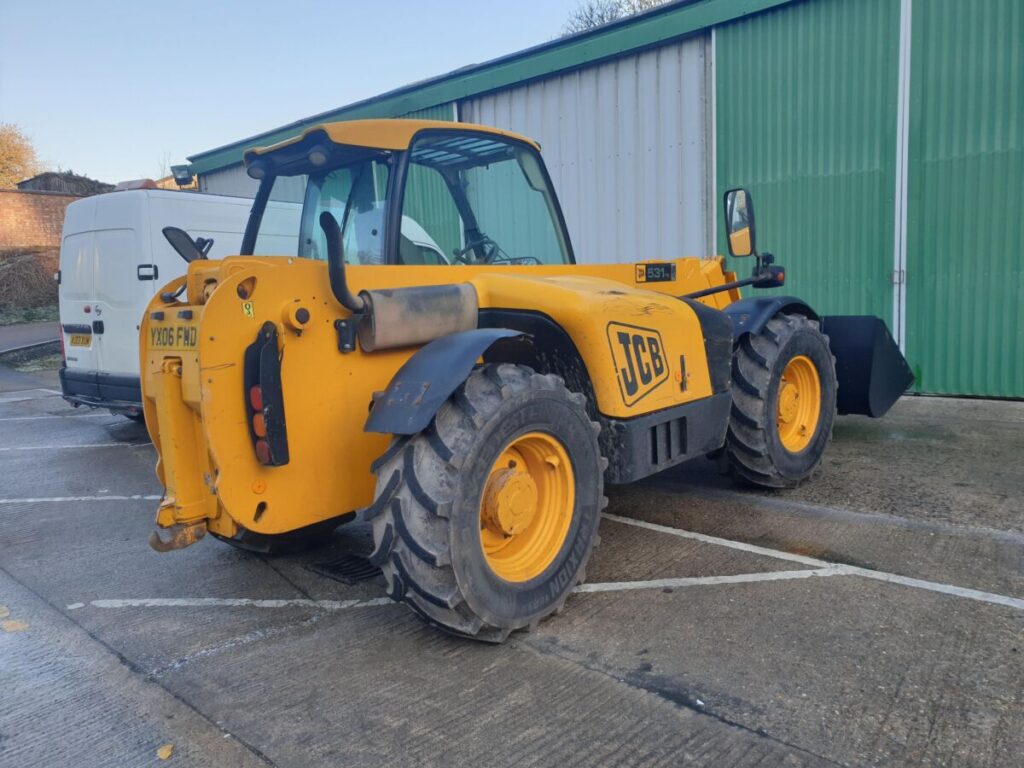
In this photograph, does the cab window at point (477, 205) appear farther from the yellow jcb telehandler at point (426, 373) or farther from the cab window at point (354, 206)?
the cab window at point (354, 206)

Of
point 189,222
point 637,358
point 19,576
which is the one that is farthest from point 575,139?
point 19,576

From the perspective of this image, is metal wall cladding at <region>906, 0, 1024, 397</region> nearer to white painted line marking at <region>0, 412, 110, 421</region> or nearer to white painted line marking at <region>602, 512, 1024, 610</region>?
white painted line marking at <region>602, 512, 1024, 610</region>

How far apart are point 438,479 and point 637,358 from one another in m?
1.30

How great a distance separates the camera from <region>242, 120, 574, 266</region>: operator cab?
12.3 ft

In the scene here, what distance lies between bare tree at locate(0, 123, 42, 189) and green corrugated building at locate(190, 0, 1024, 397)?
129ft

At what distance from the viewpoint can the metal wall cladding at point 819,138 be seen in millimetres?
8906

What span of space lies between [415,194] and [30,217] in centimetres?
2913

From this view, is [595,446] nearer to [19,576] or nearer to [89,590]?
[89,590]

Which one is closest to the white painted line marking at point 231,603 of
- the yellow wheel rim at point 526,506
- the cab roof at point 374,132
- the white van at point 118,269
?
the yellow wheel rim at point 526,506

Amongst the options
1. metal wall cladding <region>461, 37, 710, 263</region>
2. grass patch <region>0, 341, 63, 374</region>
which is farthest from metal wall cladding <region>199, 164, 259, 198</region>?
metal wall cladding <region>461, 37, 710, 263</region>

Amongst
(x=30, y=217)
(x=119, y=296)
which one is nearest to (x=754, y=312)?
(x=119, y=296)

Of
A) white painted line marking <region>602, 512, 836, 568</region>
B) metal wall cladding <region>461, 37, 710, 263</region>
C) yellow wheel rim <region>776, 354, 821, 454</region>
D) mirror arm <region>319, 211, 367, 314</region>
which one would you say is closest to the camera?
mirror arm <region>319, 211, 367, 314</region>

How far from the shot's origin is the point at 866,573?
3.95 m

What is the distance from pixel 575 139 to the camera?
1152 centimetres
